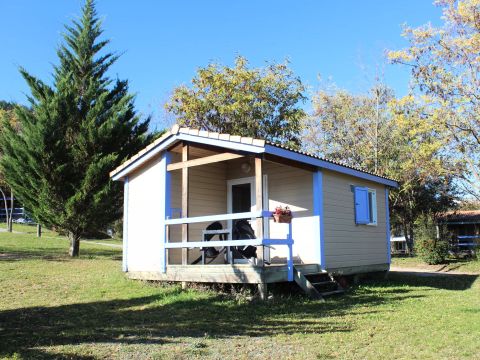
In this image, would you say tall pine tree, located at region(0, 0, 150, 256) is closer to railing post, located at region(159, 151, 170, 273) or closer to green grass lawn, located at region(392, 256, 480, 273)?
railing post, located at region(159, 151, 170, 273)

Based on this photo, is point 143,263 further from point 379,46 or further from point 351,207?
point 379,46

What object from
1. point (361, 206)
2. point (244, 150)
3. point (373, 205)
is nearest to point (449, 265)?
point (373, 205)

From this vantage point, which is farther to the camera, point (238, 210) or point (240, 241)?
point (238, 210)

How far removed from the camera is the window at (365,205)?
12.1 m

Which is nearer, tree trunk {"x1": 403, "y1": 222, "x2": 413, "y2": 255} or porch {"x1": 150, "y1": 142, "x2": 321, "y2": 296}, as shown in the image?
porch {"x1": 150, "y1": 142, "x2": 321, "y2": 296}

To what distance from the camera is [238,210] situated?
12719mm

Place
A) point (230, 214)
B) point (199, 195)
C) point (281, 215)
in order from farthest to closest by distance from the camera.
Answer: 1. point (199, 195)
2. point (230, 214)
3. point (281, 215)

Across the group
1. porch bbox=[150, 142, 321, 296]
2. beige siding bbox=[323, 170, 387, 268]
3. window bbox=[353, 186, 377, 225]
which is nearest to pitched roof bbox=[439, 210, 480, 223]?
window bbox=[353, 186, 377, 225]

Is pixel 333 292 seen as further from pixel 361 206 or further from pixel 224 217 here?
pixel 361 206

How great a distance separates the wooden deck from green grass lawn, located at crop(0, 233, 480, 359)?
28 cm

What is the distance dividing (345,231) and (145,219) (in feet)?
16.3

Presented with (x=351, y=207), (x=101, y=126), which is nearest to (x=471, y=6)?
(x=351, y=207)

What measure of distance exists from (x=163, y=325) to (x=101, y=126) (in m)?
10.5

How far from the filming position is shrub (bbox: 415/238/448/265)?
19.6 meters
